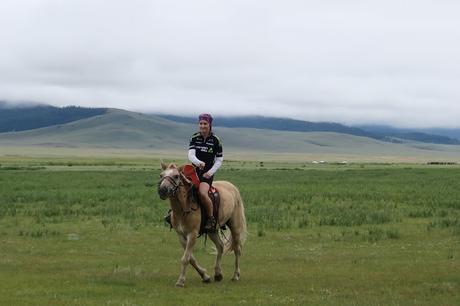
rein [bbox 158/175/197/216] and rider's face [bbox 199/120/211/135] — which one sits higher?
rider's face [bbox 199/120/211/135]

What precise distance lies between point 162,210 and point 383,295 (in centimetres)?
1719

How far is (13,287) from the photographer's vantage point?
485 inches

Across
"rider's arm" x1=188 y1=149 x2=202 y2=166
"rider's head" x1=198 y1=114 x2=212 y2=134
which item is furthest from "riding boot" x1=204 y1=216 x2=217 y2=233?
"rider's head" x1=198 y1=114 x2=212 y2=134

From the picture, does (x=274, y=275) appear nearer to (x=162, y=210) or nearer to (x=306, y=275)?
(x=306, y=275)

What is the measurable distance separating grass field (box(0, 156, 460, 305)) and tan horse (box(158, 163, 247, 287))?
0.51m

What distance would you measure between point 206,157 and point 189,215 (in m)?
1.25

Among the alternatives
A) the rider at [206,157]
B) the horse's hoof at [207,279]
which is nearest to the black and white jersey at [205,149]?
the rider at [206,157]

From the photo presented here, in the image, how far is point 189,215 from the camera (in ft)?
40.9

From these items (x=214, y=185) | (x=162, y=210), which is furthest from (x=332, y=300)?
(x=162, y=210)

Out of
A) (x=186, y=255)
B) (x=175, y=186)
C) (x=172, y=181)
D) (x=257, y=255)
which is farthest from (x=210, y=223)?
(x=257, y=255)

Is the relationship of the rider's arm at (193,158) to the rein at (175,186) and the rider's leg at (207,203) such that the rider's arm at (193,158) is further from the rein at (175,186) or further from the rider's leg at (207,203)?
the rein at (175,186)

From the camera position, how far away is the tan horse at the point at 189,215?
12070mm

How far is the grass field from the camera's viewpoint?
463 inches

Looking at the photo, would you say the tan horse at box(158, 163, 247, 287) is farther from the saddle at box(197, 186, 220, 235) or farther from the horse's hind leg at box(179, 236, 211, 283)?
the saddle at box(197, 186, 220, 235)
